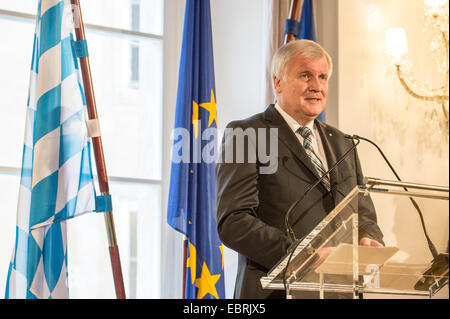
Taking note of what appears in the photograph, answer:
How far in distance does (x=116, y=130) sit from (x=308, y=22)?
1.39 metres

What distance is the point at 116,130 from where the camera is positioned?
4.27m

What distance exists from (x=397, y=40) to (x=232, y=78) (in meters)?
1.15

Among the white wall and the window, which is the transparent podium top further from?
the white wall

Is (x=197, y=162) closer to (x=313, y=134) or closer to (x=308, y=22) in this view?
(x=313, y=134)

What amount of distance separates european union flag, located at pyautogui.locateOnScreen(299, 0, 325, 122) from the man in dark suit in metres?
1.35

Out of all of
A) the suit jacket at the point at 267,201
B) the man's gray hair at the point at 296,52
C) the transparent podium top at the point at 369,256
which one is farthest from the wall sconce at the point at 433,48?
the transparent podium top at the point at 369,256

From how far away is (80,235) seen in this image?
4.02 meters

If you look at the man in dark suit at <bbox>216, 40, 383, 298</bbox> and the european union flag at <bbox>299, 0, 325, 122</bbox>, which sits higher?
the european union flag at <bbox>299, 0, 325, 122</bbox>

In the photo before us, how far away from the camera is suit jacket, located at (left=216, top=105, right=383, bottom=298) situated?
2.46m

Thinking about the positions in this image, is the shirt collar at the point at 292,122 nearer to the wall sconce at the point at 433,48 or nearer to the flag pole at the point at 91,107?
the flag pole at the point at 91,107

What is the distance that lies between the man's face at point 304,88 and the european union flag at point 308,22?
1386 mm

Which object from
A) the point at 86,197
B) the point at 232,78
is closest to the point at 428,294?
the point at 86,197

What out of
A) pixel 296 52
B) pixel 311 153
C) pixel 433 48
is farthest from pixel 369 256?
pixel 433 48

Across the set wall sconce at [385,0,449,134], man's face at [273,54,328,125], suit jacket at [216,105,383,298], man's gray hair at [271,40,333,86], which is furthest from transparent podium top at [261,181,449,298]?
wall sconce at [385,0,449,134]
